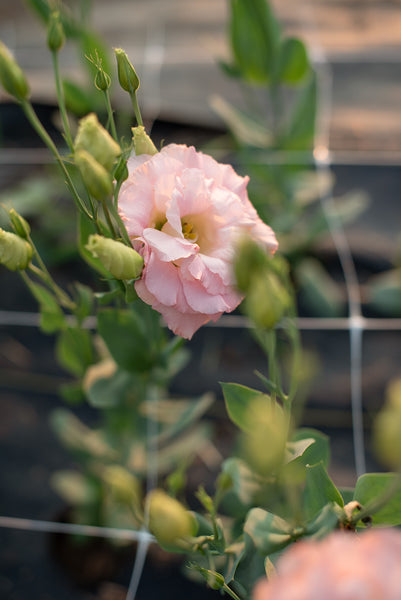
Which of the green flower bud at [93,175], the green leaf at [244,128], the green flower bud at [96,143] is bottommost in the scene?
the green flower bud at [93,175]

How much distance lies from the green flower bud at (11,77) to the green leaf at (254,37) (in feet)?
1.13

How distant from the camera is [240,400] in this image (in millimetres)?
235

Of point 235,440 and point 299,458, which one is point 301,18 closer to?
point 235,440

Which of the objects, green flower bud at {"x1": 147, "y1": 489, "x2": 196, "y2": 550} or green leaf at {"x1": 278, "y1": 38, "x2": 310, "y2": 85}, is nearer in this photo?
green flower bud at {"x1": 147, "y1": 489, "x2": 196, "y2": 550}

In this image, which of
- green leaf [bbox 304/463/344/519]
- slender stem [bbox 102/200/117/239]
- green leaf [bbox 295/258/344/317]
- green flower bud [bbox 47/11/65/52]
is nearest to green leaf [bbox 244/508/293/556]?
green leaf [bbox 304/463/344/519]

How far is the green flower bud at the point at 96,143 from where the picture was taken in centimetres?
20

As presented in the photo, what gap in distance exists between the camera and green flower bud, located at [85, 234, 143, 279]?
0.18m

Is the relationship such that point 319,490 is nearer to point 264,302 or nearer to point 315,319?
point 264,302

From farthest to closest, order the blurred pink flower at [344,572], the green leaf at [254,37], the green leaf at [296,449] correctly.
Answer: the green leaf at [254,37] → the green leaf at [296,449] → the blurred pink flower at [344,572]

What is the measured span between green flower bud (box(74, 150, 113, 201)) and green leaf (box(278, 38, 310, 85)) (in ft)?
1.37

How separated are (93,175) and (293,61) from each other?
440 millimetres

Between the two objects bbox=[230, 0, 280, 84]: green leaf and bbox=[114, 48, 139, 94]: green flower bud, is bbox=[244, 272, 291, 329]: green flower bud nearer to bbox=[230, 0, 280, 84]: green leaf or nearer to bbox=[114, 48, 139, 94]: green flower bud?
bbox=[114, 48, 139, 94]: green flower bud

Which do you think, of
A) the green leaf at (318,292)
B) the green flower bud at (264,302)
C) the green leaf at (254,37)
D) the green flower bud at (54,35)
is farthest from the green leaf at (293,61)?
the green flower bud at (264,302)

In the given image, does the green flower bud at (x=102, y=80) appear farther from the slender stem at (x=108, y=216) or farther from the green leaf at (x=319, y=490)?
the green leaf at (x=319, y=490)
